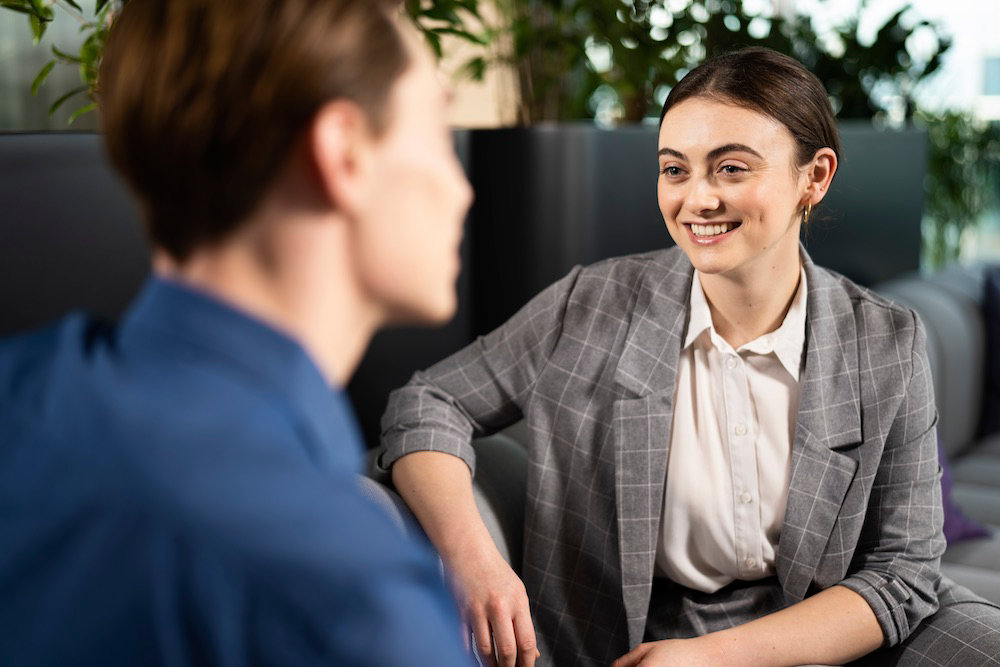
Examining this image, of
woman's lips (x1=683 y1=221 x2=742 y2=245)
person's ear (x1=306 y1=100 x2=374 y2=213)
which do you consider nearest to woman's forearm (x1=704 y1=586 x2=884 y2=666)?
woman's lips (x1=683 y1=221 x2=742 y2=245)

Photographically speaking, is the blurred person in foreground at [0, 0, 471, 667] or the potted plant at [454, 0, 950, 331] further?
the potted plant at [454, 0, 950, 331]

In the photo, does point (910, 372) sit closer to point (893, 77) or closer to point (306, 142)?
point (306, 142)

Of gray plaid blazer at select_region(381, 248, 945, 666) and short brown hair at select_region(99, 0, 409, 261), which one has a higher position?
short brown hair at select_region(99, 0, 409, 261)

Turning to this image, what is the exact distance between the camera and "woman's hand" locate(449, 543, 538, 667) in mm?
1241

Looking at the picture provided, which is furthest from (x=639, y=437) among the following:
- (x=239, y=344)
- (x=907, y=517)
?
(x=239, y=344)

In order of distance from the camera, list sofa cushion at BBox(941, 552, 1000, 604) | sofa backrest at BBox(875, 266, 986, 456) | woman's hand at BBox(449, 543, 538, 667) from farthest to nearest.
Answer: sofa backrest at BBox(875, 266, 986, 456) → sofa cushion at BBox(941, 552, 1000, 604) → woman's hand at BBox(449, 543, 538, 667)

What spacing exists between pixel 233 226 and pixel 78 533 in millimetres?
192

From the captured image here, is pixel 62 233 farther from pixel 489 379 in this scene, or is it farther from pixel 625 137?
pixel 625 137

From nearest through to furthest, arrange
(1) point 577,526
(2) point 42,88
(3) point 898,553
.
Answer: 1. (3) point 898,553
2. (1) point 577,526
3. (2) point 42,88

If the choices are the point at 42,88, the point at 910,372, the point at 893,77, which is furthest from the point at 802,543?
the point at 893,77

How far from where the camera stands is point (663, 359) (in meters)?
1.46

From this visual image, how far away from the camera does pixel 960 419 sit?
2785 mm

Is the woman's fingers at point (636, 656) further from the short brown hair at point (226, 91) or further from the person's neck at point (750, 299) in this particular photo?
the short brown hair at point (226, 91)

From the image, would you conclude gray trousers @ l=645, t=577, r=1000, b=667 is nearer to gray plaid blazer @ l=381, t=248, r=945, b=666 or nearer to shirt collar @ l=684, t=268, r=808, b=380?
gray plaid blazer @ l=381, t=248, r=945, b=666
